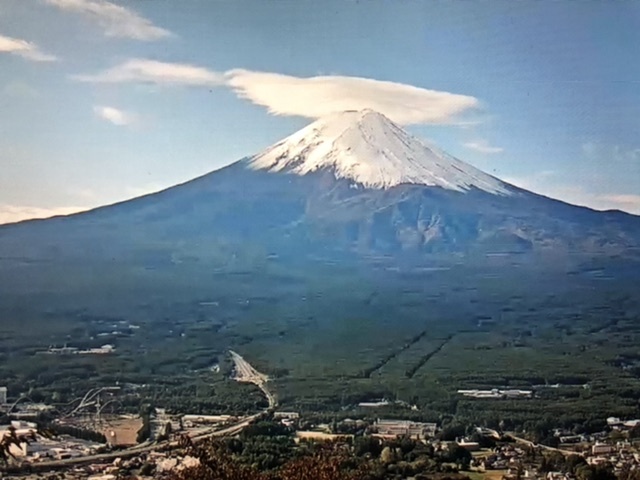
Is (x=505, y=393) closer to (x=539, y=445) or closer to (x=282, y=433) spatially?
(x=539, y=445)

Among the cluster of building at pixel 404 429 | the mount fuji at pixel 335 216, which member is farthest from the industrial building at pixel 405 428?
the mount fuji at pixel 335 216

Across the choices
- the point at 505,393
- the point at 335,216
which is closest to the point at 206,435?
the point at 335,216

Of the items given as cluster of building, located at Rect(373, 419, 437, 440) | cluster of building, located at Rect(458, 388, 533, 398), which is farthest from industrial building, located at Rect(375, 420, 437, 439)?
cluster of building, located at Rect(458, 388, 533, 398)

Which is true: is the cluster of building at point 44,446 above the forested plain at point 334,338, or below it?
below

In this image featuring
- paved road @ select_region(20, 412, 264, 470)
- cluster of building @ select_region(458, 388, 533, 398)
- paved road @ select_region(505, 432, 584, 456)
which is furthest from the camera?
cluster of building @ select_region(458, 388, 533, 398)

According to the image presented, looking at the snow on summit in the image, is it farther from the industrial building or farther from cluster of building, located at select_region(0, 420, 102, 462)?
cluster of building, located at select_region(0, 420, 102, 462)

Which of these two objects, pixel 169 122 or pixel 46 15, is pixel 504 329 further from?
pixel 46 15

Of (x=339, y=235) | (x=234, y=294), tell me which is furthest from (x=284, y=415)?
(x=339, y=235)

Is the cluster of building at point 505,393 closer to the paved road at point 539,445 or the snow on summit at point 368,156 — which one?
the paved road at point 539,445
